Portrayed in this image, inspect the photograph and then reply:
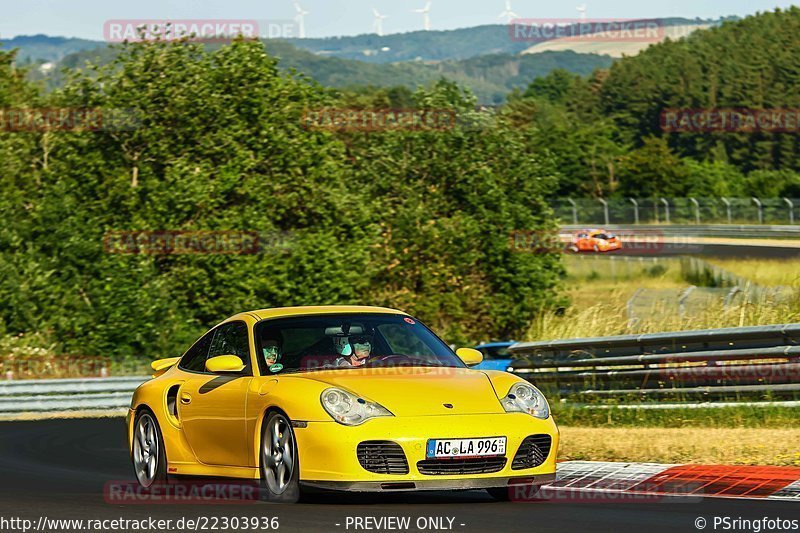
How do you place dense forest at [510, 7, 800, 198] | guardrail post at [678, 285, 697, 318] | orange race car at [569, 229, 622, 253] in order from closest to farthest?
guardrail post at [678, 285, 697, 318] < orange race car at [569, 229, 622, 253] < dense forest at [510, 7, 800, 198]

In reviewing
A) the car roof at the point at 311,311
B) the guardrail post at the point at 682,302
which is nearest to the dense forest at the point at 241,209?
the guardrail post at the point at 682,302

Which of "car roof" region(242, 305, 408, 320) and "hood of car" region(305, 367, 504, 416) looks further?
"car roof" region(242, 305, 408, 320)

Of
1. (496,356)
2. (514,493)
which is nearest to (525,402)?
(514,493)

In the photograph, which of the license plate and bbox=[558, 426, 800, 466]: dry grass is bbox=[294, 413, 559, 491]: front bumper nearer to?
the license plate

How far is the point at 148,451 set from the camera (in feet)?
32.9

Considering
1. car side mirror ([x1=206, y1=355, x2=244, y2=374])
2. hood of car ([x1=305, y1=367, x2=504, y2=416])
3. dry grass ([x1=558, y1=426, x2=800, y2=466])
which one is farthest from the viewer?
dry grass ([x1=558, y1=426, x2=800, y2=466])

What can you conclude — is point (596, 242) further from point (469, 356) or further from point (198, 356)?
point (469, 356)

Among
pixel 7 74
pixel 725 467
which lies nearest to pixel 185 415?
pixel 725 467

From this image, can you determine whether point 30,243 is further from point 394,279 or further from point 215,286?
point 394,279

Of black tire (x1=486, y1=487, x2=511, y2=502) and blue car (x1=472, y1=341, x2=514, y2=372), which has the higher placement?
black tire (x1=486, y1=487, x2=511, y2=502)

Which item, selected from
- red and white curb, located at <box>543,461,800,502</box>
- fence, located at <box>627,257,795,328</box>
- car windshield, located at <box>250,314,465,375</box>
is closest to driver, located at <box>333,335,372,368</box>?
car windshield, located at <box>250,314,465,375</box>

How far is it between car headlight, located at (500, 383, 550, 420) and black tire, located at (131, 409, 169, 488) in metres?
2.73

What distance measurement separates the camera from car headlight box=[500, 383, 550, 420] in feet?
27.6

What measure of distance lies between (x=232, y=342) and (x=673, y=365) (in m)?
7.05
